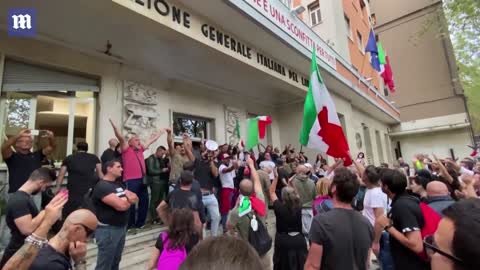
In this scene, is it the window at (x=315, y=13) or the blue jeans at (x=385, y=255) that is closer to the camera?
the blue jeans at (x=385, y=255)

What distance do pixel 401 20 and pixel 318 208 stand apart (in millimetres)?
26563

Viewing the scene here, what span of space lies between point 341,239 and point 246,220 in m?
1.22

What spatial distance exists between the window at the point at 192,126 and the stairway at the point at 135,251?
3.78 metres

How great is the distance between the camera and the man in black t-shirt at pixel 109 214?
10.6 ft

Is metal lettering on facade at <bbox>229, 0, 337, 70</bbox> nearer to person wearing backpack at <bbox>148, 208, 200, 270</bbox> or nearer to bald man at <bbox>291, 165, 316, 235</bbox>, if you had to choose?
bald man at <bbox>291, 165, 316, 235</bbox>

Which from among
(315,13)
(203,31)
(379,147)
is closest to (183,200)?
(203,31)

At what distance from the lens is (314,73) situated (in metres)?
4.70

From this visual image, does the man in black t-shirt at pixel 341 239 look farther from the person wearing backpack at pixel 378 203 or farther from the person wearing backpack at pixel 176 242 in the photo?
the person wearing backpack at pixel 378 203

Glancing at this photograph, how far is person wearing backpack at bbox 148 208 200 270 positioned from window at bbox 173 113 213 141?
20.6 ft

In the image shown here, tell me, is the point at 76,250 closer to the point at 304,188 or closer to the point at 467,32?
the point at 304,188

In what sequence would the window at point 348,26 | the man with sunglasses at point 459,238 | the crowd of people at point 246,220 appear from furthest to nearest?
the window at point 348,26 → the crowd of people at point 246,220 → the man with sunglasses at point 459,238

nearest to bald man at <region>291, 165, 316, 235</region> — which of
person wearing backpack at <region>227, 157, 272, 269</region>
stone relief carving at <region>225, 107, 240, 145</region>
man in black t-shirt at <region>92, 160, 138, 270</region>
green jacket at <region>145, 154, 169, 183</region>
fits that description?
person wearing backpack at <region>227, 157, 272, 269</region>

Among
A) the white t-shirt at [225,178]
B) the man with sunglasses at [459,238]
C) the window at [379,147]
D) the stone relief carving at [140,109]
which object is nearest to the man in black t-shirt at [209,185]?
the white t-shirt at [225,178]

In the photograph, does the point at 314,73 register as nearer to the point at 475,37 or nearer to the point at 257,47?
the point at 257,47
